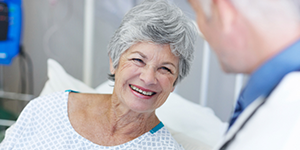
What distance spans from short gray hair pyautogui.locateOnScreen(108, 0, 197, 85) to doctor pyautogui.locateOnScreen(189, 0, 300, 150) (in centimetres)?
63

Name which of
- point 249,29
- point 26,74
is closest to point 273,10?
point 249,29

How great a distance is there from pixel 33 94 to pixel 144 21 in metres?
1.85

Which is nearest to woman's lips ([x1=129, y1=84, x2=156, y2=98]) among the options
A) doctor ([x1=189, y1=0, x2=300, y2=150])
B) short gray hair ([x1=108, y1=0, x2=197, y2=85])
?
short gray hair ([x1=108, y1=0, x2=197, y2=85])

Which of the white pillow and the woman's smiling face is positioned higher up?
the woman's smiling face

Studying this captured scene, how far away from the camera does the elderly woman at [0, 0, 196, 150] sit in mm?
943

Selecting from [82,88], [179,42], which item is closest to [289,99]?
[179,42]

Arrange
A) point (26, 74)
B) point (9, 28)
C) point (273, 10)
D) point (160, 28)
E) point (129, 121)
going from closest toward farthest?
point (273, 10)
point (160, 28)
point (129, 121)
point (9, 28)
point (26, 74)

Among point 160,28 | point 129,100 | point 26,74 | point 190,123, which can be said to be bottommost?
point 26,74

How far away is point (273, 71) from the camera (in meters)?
0.27

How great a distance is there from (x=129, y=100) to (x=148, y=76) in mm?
109

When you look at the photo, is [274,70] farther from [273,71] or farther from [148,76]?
[148,76]

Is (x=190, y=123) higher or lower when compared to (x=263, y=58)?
lower

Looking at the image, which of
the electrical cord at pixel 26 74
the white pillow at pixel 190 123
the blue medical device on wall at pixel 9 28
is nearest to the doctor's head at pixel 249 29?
the white pillow at pixel 190 123

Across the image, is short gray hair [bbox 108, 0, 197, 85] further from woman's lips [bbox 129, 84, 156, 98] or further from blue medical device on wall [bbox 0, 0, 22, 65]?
blue medical device on wall [bbox 0, 0, 22, 65]
